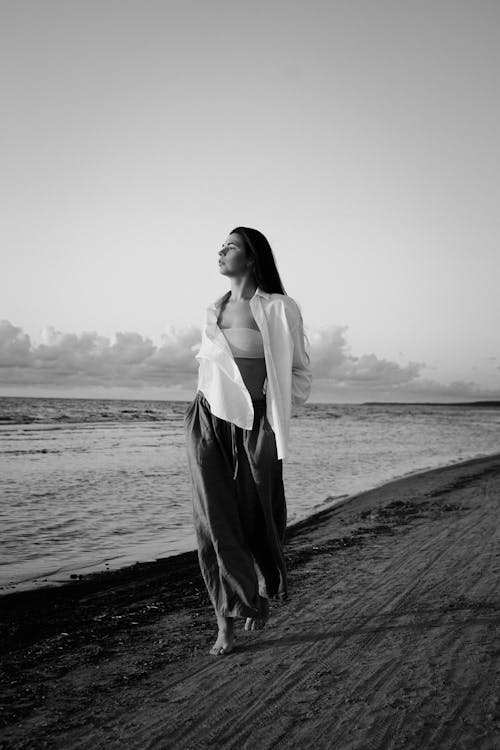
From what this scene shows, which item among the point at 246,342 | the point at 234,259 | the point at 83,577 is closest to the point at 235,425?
the point at 246,342

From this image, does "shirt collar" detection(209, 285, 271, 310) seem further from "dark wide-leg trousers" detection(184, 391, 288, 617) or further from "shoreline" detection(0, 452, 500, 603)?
"shoreline" detection(0, 452, 500, 603)

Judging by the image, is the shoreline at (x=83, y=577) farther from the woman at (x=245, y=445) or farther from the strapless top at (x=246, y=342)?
the strapless top at (x=246, y=342)

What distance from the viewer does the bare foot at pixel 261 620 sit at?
309 centimetres

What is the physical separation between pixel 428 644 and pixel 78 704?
5.57 ft

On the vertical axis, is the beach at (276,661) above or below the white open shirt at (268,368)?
below

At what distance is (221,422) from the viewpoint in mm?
3119

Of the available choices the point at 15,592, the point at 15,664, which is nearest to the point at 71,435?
the point at 15,592

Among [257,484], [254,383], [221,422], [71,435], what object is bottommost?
[71,435]

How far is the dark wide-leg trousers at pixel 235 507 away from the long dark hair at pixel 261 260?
0.66 metres

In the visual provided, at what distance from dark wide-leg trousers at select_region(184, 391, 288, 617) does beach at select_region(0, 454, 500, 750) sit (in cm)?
32

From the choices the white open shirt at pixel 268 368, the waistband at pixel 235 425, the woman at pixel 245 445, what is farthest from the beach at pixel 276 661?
the white open shirt at pixel 268 368

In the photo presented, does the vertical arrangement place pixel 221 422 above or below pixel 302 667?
above

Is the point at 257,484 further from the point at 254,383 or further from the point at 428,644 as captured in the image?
the point at 428,644

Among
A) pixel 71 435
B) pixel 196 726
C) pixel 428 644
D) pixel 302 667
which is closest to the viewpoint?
pixel 196 726
